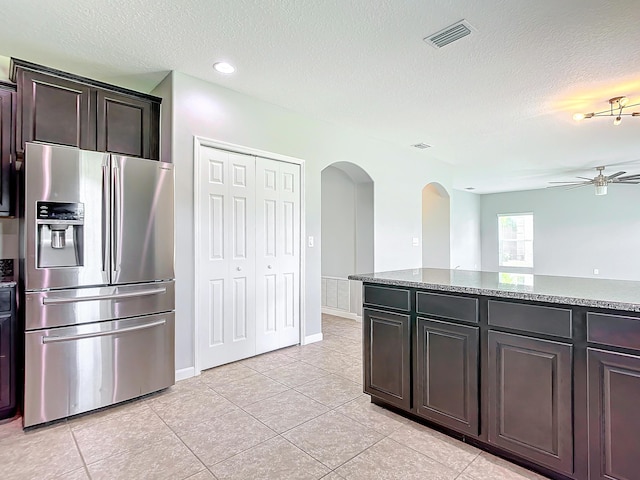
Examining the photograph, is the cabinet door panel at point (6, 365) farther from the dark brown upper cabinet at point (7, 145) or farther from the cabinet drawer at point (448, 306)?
the cabinet drawer at point (448, 306)

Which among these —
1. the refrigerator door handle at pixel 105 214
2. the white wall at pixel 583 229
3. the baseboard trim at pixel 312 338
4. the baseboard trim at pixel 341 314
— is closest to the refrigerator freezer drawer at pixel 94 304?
the refrigerator door handle at pixel 105 214

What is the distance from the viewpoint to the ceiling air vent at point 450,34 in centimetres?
233

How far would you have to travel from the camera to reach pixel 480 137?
16.0 ft

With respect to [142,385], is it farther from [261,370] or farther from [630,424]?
[630,424]

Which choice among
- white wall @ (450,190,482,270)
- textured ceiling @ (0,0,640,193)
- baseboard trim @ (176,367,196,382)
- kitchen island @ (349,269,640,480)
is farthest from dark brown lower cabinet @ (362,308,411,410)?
white wall @ (450,190,482,270)

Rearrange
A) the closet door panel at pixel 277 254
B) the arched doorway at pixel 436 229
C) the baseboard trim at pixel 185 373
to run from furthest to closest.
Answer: the arched doorway at pixel 436 229 → the closet door panel at pixel 277 254 → the baseboard trim at pixel 185 373

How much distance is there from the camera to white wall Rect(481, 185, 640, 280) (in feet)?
26.4

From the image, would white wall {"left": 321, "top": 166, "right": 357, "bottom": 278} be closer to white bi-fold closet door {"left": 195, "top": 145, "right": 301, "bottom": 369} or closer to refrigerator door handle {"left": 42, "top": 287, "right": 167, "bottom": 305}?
white bi-fold closet door {"left": 195, "top": 145, "right": 301, "bottom": 369}

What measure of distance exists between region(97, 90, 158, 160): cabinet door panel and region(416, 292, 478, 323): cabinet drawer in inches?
104

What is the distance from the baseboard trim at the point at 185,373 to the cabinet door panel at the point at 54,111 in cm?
201

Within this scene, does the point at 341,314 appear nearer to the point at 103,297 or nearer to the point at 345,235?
the point at 345,235

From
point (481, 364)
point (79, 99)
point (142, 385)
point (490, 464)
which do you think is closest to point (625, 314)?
point (481, 364)

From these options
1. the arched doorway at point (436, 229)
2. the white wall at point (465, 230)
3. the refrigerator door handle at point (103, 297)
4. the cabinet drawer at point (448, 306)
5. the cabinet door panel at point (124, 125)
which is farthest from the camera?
the white wall at point (465, 230)

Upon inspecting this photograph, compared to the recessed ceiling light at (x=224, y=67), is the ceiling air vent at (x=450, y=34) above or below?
below
